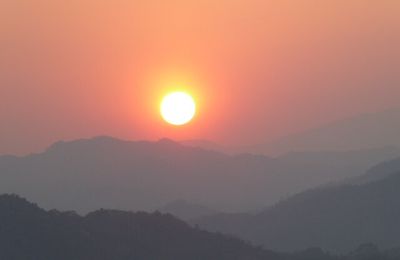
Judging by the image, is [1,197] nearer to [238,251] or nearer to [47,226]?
[47,226]

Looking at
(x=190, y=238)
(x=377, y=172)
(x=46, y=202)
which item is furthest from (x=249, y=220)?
(x=46, y=202)

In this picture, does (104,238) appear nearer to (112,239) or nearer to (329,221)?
(112,239)

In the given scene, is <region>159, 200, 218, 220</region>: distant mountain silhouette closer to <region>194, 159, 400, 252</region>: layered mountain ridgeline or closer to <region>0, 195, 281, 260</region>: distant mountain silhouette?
<region>194, 159, 400, 252</region>: layered mountain ridgeline

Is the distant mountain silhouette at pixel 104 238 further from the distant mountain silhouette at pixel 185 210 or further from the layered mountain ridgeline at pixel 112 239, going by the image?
the distant mountain silhouette at pixel 185 210

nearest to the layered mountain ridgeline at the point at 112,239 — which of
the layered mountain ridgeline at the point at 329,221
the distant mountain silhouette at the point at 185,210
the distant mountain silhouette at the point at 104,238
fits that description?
the distant mountain silhouette at the point at 104,238

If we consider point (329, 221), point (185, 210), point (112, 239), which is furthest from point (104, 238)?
point (185, 210)
